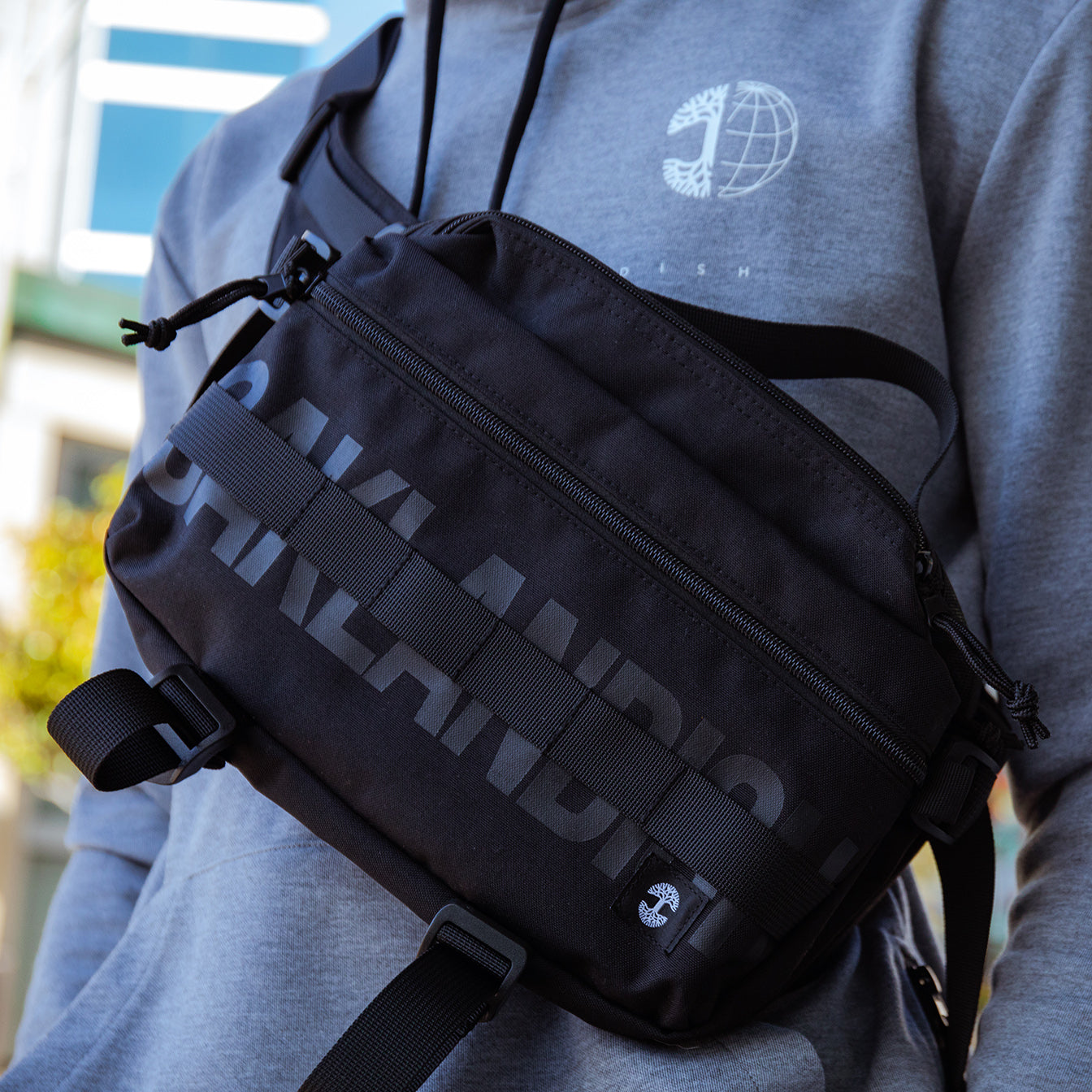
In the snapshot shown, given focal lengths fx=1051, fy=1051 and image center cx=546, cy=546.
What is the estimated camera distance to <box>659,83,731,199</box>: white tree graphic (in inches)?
32.6

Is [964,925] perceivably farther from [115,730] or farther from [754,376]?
[115,730]

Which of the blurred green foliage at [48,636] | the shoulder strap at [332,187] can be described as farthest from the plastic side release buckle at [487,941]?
the blurred green foliage at [48,636]

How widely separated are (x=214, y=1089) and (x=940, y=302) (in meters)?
0.77

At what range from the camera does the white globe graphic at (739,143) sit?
82 cm

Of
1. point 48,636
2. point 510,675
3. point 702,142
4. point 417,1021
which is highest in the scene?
point 702,142

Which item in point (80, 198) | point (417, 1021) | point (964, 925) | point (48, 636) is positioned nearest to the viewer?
point (417, 1021)

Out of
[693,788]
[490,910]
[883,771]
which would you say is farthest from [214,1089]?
[883,771]

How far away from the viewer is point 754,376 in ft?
2.20

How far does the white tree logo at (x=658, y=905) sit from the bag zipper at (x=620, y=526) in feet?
0.48

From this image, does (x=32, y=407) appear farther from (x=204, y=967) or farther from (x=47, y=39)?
(x=204, y=967)

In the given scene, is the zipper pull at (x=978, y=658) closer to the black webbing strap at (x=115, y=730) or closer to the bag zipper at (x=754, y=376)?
the bag zipper at (x=754, y=376)

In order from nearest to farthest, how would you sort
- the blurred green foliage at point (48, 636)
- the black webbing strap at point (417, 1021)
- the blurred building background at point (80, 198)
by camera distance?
1. the black webbing strap at point (417, 1021)
2. the blurred green foliage at point (48, 636)
3. the blurred building background at point (80, 198)

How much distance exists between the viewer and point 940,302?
0.83 metres

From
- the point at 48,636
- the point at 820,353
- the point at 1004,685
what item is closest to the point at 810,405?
the point at 820,353
